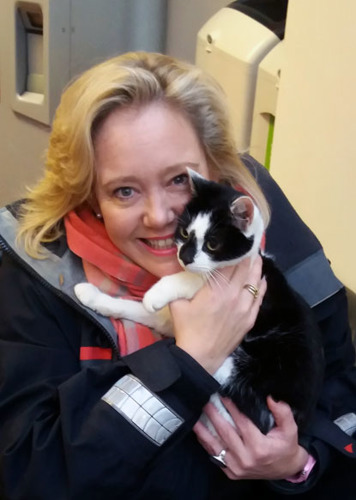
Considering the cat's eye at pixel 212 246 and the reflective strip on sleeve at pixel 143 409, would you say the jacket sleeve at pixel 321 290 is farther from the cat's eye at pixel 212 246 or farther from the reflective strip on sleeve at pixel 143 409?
the reflective strip on sleeve at pixel 143 409

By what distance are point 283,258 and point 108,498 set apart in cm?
57

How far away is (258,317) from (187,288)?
147 mm

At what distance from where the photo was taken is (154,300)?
100 cm

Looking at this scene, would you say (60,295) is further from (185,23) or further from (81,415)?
(185,23)

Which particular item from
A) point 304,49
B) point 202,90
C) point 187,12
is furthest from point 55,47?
point 202,90

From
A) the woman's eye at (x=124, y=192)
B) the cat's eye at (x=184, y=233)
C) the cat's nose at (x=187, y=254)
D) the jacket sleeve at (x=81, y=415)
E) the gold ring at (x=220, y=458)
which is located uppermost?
the woman's eye at (x=124, y=192)

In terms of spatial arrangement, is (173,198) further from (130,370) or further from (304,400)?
(304,400)

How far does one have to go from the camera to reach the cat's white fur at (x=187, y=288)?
3.26 feet

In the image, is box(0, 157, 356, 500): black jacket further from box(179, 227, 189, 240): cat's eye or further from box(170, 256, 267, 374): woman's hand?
box(179, 227, 189, 240): cat's eye

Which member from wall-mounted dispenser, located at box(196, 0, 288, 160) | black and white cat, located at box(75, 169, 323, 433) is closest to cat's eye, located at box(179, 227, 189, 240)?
black and white cat, located at box(75, 169, 323, 433)

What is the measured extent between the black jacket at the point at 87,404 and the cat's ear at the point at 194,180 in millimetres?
260

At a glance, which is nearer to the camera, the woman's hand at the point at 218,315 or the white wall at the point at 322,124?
the woman's hand at the point at 218,315

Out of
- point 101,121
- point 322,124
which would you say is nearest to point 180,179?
point 101,121

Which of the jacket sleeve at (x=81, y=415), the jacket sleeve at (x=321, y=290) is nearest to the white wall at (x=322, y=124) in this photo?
the jacket sleeve at (x=321, y=290)
